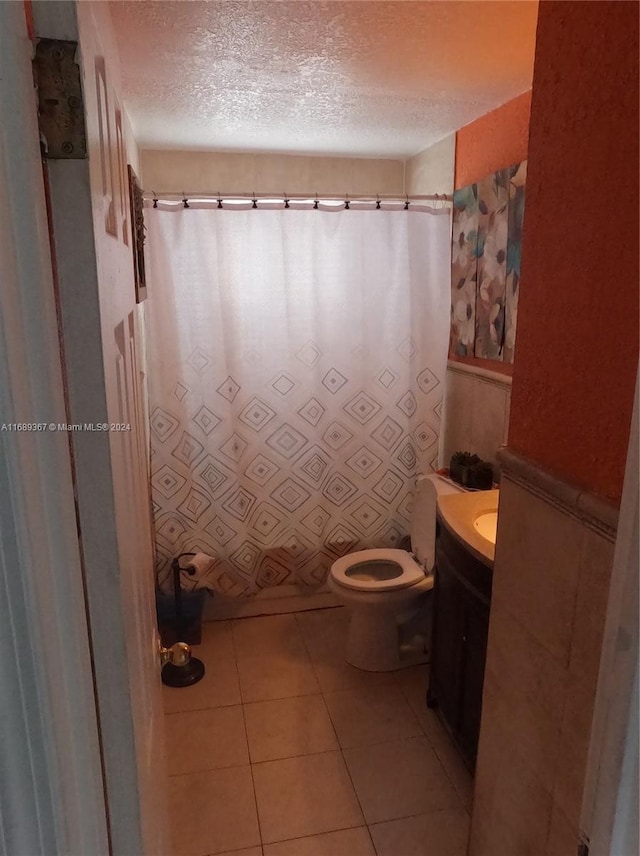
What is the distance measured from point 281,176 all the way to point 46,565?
9.45 feet

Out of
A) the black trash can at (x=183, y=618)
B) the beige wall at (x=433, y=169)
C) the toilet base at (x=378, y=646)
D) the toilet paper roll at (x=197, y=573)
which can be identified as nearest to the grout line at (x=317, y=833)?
the toilet base at (x=378, y=646)

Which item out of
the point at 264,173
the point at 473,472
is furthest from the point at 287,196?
the point at 473,472

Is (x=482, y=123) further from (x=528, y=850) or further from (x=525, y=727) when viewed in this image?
(x=528, y=850)

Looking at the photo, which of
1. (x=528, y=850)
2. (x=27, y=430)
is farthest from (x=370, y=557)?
(x=27, y=430)

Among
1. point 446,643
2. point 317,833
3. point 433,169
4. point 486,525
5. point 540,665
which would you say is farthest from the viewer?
point 433,169

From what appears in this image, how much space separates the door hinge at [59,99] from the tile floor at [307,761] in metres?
1.93

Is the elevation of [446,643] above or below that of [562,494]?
below

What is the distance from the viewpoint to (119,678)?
0.71 m

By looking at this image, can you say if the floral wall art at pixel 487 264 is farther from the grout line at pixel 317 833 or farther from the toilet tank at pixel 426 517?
the grout line at pixel 317 833

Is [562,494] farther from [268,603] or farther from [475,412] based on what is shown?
[268,603]

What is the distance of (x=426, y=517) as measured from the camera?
8.42 ft

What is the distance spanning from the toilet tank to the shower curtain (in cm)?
40

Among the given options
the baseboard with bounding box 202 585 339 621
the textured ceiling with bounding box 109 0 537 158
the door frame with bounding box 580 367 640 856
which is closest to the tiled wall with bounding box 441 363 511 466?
the baseboard with bounding box 202 585 339 621

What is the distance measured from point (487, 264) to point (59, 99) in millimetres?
2137
